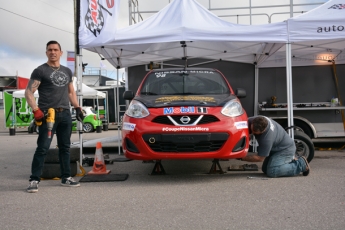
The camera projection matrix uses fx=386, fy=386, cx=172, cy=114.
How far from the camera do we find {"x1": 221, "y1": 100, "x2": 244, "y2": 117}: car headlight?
5.71 m

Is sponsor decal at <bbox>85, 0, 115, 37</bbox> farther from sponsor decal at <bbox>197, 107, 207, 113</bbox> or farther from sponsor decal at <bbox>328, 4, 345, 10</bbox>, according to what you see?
sponsor decal at <bbox>328, 4, 345, 10</bbox>

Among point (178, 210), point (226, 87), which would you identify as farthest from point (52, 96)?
point (226, 87)

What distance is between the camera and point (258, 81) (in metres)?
10.2

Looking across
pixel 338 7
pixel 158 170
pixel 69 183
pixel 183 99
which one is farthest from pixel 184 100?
pixel 338 7

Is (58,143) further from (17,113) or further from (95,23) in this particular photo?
(17,113)

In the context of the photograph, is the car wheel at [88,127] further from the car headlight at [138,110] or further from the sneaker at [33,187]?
the sneaker at [33,187]

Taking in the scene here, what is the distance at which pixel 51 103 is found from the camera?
540cm

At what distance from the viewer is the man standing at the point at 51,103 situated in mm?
5266

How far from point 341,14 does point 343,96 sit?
137 inches

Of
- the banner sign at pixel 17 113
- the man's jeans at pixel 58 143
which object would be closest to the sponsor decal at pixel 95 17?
the man's jeans at pixel 58 143

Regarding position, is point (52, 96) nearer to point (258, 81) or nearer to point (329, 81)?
point (258, 81)

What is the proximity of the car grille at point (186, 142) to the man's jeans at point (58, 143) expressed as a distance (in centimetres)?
116

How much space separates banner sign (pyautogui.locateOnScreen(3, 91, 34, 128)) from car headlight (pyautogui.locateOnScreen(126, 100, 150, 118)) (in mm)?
17276

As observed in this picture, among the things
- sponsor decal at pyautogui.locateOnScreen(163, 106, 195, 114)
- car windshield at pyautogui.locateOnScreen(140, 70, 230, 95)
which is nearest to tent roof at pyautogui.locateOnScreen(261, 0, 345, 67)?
car windshield at pyautogui.locateOnScreen(140, 70, 230, 95)
